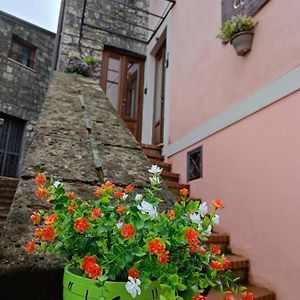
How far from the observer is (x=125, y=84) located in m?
6.14

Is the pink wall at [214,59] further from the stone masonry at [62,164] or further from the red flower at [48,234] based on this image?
the red flower at [48,234]

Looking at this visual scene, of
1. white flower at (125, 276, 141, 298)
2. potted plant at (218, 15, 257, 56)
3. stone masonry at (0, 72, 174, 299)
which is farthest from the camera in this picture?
potted plant at (218, 15, 257, 56)

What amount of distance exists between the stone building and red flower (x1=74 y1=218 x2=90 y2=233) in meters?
7.43

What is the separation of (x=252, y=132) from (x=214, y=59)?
4.15 feet

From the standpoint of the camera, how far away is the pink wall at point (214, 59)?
8.25 feet

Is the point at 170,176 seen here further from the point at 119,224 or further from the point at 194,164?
the point at 119,224

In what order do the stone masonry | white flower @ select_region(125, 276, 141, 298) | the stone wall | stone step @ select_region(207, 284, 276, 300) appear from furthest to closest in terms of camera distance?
the stone wall → stone step @ select_region(207, 284, 276, 300) → the stone masonry → white flower @ select_region(125, 276, 141, 298)

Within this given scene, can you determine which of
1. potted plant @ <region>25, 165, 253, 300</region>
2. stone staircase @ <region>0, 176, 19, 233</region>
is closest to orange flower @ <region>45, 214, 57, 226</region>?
potted plant @ <region>25, 165, 253, 300</region>

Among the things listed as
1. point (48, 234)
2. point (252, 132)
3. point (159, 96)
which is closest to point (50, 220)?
point (48, 234)

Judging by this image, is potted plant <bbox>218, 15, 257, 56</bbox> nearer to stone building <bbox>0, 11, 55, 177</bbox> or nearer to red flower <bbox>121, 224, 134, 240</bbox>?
red flower <bbox>121, 224, 134, 240</bbox>

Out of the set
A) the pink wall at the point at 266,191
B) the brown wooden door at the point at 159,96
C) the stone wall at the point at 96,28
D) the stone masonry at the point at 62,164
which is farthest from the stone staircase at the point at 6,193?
the stone wall at the point at 96,28

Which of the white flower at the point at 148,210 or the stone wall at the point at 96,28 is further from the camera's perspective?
the stone wall at the point at 96,28

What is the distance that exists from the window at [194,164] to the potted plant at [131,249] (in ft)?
8.67

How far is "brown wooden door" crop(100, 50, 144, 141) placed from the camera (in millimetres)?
5969
